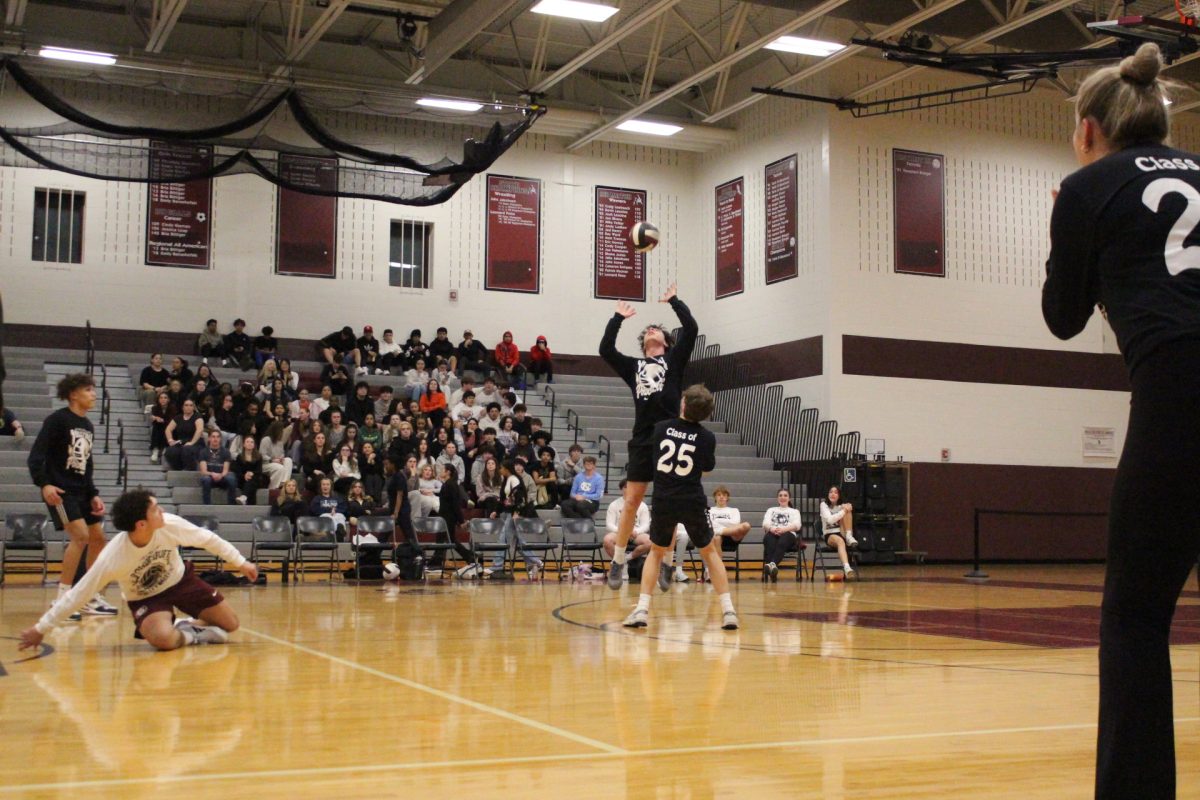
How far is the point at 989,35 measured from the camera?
62.6 ft

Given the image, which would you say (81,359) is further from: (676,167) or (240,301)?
(676,167)

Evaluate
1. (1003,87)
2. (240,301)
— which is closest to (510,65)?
(240,301)

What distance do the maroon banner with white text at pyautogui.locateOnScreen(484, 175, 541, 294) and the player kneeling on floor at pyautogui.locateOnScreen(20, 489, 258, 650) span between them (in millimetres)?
17824

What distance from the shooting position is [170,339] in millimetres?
22328

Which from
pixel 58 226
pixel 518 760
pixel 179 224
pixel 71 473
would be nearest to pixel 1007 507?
pixel 179 224

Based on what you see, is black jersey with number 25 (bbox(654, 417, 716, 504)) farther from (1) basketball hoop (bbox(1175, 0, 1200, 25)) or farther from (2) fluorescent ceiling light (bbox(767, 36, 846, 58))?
(2) fluorescent ceiling light (bbox(767, 36, 846, 58))

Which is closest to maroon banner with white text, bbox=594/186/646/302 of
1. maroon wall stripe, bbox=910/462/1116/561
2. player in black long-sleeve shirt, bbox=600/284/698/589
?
maroon wall stripe, bbox=910/462/1116/561

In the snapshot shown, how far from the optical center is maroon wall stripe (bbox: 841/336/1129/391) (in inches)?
879

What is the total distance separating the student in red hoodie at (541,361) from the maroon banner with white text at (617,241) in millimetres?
2305

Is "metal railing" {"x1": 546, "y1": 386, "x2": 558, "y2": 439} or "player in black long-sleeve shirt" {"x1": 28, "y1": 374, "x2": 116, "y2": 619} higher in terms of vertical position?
"metal railing" {"x1": 546, "y1": 386, "x2": 558, "y2": 439}

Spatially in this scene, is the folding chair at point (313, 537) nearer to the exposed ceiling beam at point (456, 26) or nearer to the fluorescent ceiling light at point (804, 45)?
the exposed ceiling beam at point (456, 26)

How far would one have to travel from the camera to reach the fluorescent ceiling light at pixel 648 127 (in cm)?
2298

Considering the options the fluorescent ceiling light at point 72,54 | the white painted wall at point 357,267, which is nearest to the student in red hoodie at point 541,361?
the white painted wall at point 357,267

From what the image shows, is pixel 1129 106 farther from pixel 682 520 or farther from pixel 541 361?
pixel 541 361
